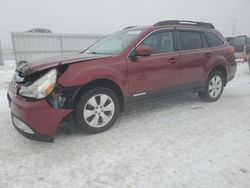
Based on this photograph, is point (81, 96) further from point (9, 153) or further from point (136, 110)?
point (136, 110)

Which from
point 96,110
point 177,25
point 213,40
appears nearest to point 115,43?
point 177,25

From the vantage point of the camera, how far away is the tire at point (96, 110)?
355cm

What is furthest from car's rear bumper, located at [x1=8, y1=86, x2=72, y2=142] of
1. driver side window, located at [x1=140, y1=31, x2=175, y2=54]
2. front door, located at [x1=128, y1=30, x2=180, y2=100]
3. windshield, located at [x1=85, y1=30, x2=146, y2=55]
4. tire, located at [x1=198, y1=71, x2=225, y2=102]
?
tire, located at [x1=198, y1=71, x2=225, y2=102]

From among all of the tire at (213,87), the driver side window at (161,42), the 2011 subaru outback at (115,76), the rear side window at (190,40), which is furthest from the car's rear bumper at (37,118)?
the tire at (213,87)

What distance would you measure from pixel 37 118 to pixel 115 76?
1.30 m

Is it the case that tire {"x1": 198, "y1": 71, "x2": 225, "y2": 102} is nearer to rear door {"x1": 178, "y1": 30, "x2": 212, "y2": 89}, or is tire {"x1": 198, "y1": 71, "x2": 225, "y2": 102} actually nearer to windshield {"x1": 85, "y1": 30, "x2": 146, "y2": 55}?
rear door {"x1": 178, "y1": 30, "x2": 212, "y2": 89}

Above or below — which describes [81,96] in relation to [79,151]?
above

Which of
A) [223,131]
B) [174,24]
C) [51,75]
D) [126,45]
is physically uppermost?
[174,24]

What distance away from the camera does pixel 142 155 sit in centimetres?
312

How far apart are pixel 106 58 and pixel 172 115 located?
5.65 ft

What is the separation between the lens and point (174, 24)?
478 centimetres

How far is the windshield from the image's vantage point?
13.7ft

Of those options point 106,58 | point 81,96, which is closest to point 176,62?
point 106,58

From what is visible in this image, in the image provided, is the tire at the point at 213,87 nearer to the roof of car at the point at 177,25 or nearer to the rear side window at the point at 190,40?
the rear side window at the point at 190,40
